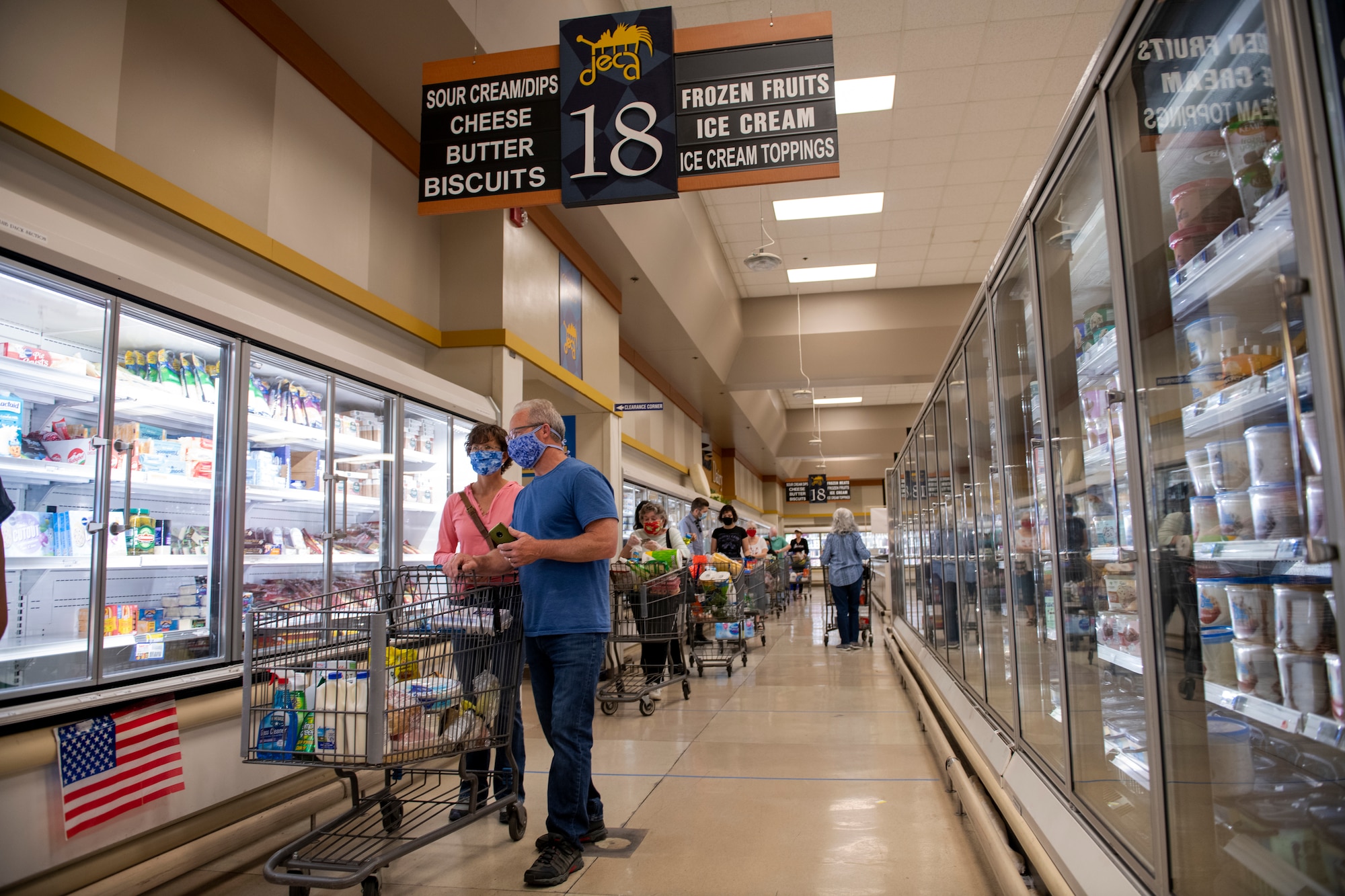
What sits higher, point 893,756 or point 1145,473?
point 1145,473

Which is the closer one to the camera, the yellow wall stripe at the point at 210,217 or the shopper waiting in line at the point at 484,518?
the yellow wall stripe at the point at 210,217

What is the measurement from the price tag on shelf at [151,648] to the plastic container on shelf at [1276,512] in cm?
370

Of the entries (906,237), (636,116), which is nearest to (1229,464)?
(636,116)

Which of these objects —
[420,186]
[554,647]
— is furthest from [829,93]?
[554,647]

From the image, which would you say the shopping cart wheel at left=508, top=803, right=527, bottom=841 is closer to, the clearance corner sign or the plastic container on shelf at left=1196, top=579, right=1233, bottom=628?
the plastic container on shelf at left=1196, top=579, right=1233, bottom=628

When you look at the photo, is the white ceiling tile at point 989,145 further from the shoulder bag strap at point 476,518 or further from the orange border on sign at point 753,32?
the shoulder bag strap at point 476,518

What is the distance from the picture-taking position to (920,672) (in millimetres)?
6004

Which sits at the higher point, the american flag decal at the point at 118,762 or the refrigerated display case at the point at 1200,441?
the refrigerated display case at the point at 1200,441

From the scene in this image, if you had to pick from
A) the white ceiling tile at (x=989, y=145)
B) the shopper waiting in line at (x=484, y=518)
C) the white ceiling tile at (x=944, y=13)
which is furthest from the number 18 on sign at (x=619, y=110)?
the white ceiling tile at (x=989, y=145)

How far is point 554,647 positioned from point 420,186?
8.50 feet

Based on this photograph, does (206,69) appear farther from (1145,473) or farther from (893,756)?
(893,756)

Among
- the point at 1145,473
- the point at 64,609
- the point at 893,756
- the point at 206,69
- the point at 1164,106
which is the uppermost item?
the point at 206,69

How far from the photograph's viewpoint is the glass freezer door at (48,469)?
284 cm

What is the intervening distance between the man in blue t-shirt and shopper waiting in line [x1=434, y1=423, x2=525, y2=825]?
0.29 metres
